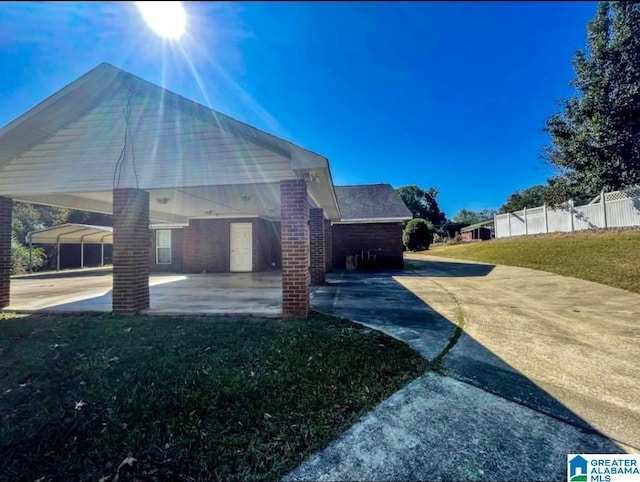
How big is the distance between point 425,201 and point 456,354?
53.8 metres

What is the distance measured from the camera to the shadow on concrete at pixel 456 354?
2335 millimetres

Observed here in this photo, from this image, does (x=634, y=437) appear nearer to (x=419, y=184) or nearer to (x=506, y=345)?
(x=506, y=345)

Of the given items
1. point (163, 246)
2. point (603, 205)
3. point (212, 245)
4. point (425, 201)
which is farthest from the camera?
point (425, 201)

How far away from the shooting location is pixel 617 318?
5.76m

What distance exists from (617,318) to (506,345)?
329 cm

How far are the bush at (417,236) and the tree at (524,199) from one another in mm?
19007

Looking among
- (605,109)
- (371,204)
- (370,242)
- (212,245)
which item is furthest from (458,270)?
(212,245)

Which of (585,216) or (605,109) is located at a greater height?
(605,109)

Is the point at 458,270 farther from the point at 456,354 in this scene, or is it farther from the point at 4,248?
the point at 4,248

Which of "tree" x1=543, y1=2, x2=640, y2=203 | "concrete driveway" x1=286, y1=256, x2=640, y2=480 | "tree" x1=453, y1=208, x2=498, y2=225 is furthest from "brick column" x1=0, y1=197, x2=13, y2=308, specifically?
"tree" x1=453, y1=208, x2=498, y2=225

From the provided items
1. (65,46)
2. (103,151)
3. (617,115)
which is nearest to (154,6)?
(65,46)

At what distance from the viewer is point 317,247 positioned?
10.1 meters

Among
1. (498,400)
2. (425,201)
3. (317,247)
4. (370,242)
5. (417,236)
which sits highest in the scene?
(425,201)

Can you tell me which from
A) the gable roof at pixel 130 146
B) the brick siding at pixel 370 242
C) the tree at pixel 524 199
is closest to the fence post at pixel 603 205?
the brick siding at pixel 370 242
